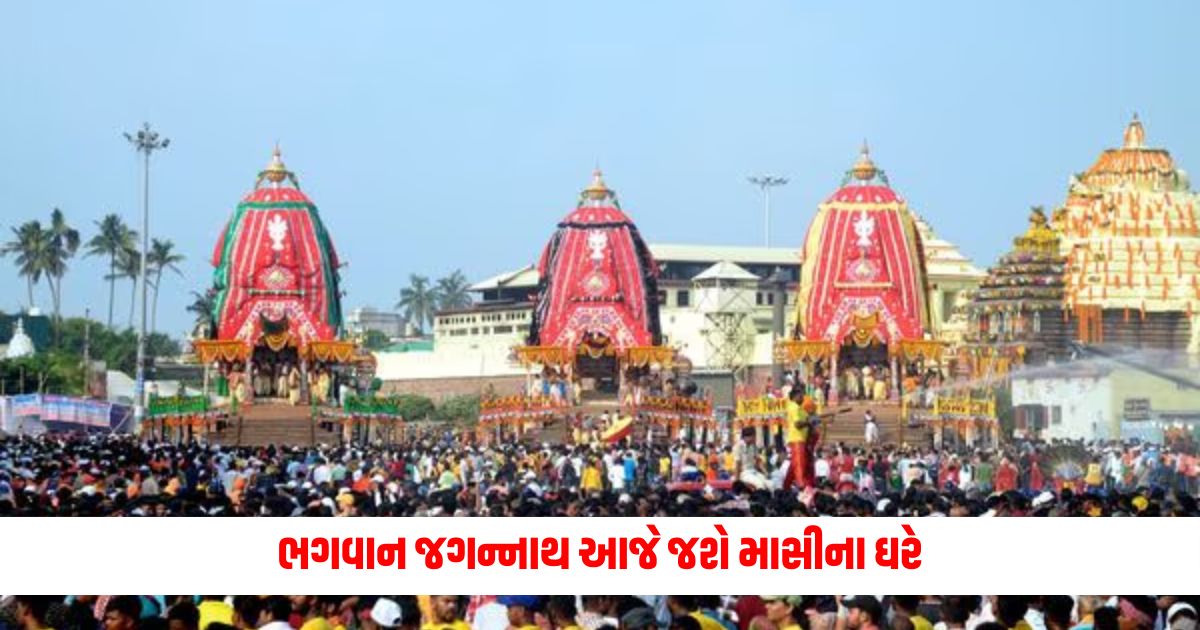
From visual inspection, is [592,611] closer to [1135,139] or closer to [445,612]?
[445,612]

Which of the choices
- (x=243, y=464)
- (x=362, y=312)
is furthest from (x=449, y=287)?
(x=243, y=464)

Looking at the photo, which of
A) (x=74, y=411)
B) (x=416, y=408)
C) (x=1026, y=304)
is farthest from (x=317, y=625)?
(x=416, y=408)

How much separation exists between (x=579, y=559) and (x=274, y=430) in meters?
66.1

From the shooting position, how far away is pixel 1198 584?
49.3ft

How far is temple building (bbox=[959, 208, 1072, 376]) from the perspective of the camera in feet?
310

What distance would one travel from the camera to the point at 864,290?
8156cm

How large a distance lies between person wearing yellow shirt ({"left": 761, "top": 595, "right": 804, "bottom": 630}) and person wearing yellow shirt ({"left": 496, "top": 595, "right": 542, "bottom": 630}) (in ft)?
4.17

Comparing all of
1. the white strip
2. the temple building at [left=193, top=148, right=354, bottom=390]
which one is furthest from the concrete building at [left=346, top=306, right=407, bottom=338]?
the white strip

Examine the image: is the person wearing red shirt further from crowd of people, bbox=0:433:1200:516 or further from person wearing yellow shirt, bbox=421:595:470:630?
person wearing yellow shirt, bbox=421:595:470:630

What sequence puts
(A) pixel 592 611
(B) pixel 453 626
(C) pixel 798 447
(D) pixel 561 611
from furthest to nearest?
(C) pixel 798 447
(A) pixel 592 611
(D) pixel 561 611
(B) pixel 453 626

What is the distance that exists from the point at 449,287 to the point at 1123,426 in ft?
414

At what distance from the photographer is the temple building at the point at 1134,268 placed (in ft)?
318

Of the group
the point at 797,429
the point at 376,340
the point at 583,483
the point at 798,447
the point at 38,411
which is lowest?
the point at 583,483

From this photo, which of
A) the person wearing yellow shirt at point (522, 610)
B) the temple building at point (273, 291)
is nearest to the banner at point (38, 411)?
the temple building at point (273, 291)
